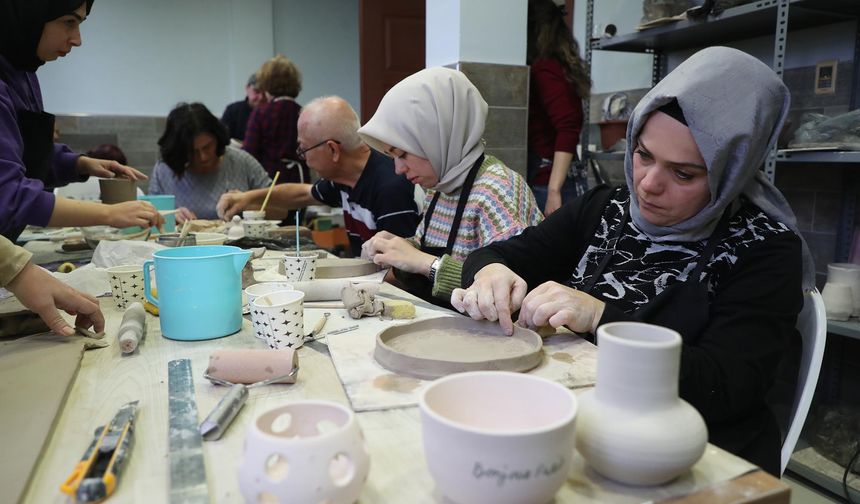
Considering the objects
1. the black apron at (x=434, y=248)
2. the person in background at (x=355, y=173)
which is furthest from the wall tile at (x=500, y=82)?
the black apron at (x=434, y=248)

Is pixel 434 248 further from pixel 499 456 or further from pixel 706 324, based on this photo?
pixel 499 456

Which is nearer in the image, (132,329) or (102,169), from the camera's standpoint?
(132,329)

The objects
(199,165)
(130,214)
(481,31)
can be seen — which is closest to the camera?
(130,214)

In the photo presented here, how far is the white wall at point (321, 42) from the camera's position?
651cm

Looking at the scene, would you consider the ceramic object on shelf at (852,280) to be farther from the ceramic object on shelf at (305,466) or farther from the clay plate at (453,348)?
the ceramic object on shelf at (305,466)

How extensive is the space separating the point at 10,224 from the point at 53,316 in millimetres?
797

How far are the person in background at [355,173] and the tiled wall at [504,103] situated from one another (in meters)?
0.83

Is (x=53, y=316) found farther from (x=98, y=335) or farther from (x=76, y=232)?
(x=76, y=232)

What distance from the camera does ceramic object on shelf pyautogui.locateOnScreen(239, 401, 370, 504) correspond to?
55cm

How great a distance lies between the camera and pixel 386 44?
15.7 ft

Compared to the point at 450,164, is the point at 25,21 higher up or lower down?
higher up

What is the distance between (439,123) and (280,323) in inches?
43.4

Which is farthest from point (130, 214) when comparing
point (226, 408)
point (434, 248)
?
point (226, 408)

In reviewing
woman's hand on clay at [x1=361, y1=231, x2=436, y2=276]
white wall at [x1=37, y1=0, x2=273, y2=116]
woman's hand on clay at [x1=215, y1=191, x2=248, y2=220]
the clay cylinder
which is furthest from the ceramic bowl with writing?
white wall at [x1=37, y1=0, x2=273, y2=116]
